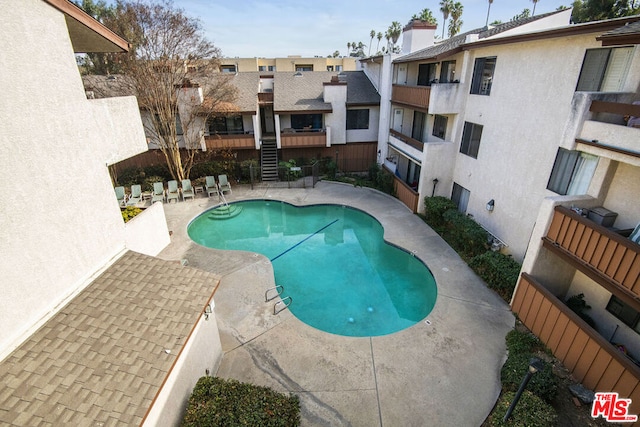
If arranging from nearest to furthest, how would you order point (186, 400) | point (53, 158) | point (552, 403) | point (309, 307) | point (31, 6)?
point (31, 6), point (53, 158), point (186, 400), point (552, 403), point (309, 307)

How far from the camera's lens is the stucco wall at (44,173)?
5.66 m

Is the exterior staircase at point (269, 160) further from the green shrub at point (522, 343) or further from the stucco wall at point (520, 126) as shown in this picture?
the green shrub at point (522, 343)

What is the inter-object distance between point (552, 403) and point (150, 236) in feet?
49.2

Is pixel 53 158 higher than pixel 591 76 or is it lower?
lower

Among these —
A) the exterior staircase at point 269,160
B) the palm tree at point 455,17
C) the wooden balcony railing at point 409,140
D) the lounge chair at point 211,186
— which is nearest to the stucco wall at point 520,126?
the wooden balcony railing at point 409,140

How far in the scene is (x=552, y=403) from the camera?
7750 millimetres

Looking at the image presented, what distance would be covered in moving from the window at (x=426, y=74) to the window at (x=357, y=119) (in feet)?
18.4

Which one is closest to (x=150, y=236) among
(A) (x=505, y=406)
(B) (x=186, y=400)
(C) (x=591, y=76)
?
(B) (x=186, y=400)

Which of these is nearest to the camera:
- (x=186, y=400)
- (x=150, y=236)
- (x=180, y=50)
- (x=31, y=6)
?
(x=31, y=6)

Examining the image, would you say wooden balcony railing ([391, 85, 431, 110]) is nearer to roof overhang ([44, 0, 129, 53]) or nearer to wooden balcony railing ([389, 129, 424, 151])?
wooden balcony railing ([389, 129, 424, 151])

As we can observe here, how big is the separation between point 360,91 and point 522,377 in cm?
2313

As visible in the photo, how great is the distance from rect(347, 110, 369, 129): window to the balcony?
9.40ft

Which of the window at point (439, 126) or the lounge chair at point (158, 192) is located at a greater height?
the window at point (439, 126)

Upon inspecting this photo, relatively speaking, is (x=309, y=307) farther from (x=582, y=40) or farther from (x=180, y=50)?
(x=180, y=50)
